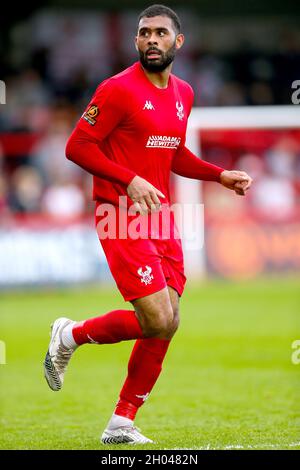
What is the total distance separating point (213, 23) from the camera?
2427cm

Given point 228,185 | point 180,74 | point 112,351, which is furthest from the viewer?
point 180,74

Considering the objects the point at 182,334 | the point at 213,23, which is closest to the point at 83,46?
the point at 213,23

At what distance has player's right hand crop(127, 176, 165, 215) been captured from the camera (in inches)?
242

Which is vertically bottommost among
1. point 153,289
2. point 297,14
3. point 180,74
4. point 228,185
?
point 153,289

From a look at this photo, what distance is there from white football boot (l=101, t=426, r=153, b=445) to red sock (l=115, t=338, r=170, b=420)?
92mm

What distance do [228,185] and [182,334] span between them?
560 centimetres

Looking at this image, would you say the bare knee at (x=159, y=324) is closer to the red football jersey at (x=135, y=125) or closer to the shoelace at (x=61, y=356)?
the shoelace at (x=61, y=356)

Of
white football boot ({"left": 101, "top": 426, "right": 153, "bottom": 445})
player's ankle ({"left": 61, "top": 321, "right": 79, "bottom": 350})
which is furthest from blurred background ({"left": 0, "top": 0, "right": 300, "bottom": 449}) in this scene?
player's ankle ({"left": 61, "top": 321, "right": 79, "bottom": 350})

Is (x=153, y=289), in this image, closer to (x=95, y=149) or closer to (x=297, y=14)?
(x=95, y=149)

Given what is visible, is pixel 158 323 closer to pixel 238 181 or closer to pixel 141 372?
pixel 141 372

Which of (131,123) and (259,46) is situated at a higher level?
(259,46)

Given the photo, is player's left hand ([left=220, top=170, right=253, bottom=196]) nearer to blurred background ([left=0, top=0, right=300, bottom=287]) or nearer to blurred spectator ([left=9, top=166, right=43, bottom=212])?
blurred background ([left=0, top=0, right=300, bottom=287])

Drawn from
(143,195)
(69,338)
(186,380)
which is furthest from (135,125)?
(186,380)

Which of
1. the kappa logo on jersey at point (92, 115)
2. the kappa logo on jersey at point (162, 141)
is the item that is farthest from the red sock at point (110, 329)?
the kappa logo on jersey at point (92, 115)
